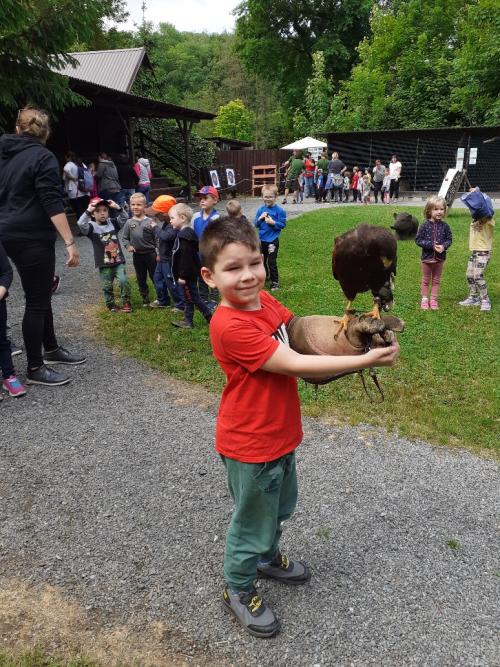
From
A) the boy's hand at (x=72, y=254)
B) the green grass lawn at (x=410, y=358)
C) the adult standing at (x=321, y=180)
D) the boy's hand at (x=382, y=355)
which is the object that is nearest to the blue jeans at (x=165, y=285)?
the green grass lawn at (x=410, y=358)

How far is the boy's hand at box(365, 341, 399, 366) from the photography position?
1.61m

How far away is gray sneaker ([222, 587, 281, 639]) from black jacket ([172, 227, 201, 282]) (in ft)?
13.2

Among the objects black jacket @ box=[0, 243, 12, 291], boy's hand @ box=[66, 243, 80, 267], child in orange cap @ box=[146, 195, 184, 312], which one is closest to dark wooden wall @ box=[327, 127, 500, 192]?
child in orange cap @ box=[146, 195, 184, 312]

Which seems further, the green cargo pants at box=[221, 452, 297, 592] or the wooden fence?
the wooden fence

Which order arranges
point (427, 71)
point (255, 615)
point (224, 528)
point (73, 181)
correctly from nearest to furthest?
point (255, 615) → point (224, 528) → point (73, 181) → point (427, 71)

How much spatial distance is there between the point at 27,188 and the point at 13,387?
5.76ft

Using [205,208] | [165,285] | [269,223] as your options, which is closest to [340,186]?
[269,223]

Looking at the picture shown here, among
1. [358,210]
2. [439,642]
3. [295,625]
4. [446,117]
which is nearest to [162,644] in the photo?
[295,625]

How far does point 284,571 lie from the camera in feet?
8.34

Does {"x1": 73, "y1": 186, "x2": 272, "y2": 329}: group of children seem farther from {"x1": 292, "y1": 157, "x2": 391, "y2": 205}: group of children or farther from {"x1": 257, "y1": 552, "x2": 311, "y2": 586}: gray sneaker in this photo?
{"x1": 292, "y1": 157, "x2": 391, "y2": 205}: group of children

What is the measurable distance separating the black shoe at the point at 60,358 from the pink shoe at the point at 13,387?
690mm

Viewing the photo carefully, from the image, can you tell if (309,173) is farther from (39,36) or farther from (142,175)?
(39,36)

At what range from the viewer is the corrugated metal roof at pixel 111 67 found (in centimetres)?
2027

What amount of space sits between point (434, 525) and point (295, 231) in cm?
1146
